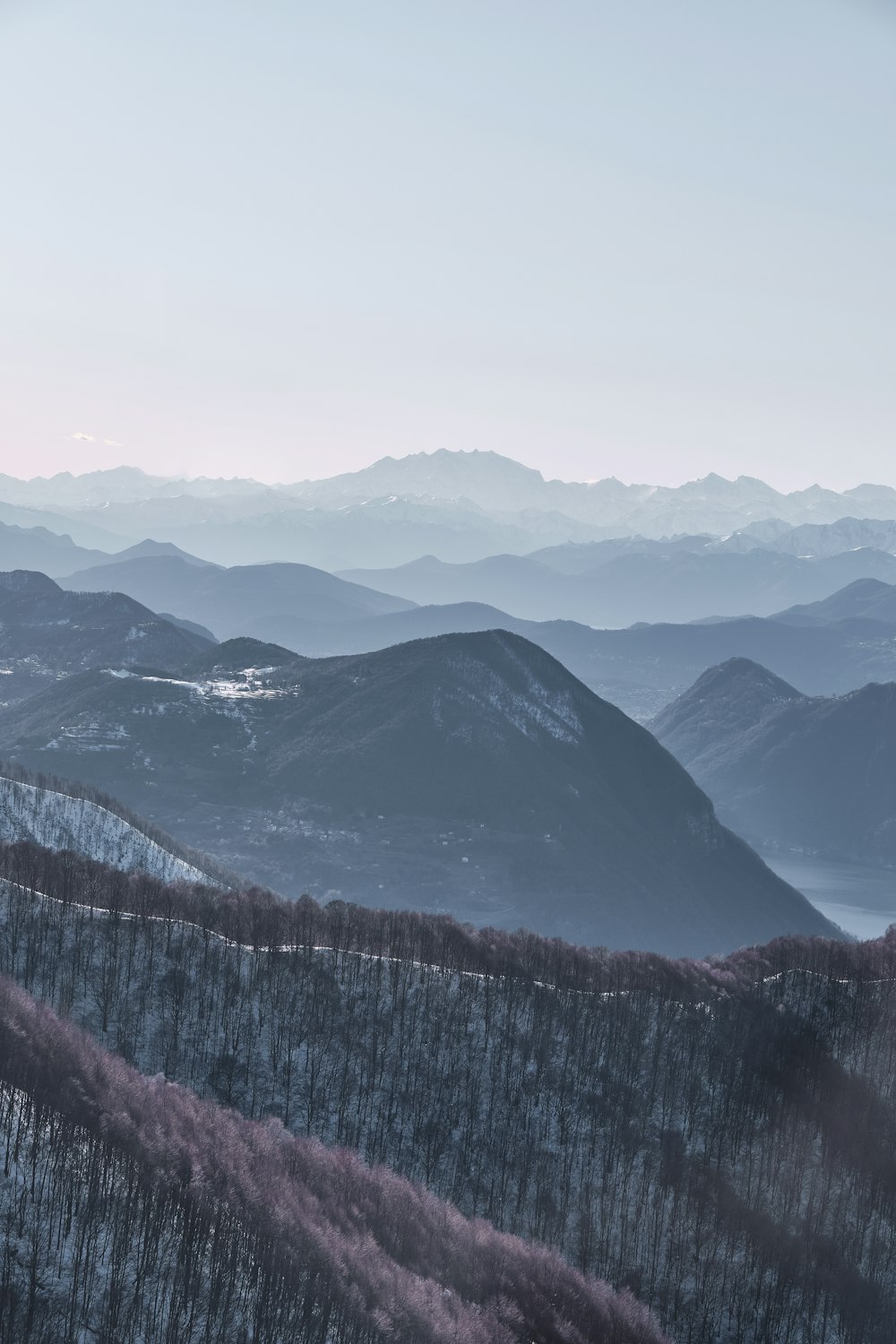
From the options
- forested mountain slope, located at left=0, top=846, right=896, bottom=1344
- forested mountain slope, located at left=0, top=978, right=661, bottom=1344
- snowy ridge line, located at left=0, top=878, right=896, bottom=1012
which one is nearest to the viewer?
forested mountain slope, located at left=0, top=978, right=661, bottom=1344

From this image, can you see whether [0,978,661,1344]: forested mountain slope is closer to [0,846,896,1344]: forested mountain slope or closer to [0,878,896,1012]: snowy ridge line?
[0,846,896,1344]: forested mountain slope

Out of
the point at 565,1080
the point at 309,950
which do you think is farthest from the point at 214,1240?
the point at 309,950

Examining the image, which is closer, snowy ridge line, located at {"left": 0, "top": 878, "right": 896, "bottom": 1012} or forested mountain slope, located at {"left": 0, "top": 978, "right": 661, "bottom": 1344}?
forested mountain slope, located at {"left": 0, "top": 978, "right": 661, "bottom": 1344}

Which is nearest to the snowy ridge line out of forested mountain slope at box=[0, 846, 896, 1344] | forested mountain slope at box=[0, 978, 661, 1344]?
forested mountain slope at box=[0, 846, 896, 1344]

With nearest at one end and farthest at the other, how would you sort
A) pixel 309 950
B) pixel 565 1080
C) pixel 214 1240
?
Result: 1. pixel 214 1240
2. pixel 565 1080
3. pixel 309 950

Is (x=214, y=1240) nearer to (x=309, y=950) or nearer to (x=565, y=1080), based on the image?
(x=565, y=1080)

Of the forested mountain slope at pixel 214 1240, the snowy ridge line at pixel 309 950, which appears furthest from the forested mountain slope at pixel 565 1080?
the forested mountain slope at pixel 214 1240

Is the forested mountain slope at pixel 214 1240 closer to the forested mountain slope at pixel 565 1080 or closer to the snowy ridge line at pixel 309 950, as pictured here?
the forested mountain slope at pixel 565 1080

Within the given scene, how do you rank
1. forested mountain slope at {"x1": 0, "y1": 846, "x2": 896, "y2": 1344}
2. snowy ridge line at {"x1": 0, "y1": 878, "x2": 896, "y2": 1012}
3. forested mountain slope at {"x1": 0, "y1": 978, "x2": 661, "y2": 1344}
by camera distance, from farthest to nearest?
snowy ridge line at {"x1": 0, "y1": 878, "x2": 896, "y2": 1012}, forested mountain slope at {"x1": 0, "y1": 846, "x2": 896, "y2": 1344}, forested mountain slope at {"x1": 0, "y1": 978, "x2": 661, "y2": 1344}
